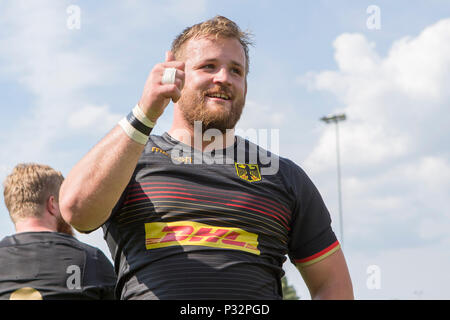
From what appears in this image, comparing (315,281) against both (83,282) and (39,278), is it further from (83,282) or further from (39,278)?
(39,278)

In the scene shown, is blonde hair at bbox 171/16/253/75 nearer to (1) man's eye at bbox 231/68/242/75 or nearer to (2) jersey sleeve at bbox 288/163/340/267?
(1) man's eye at bbox 231/68/242/75

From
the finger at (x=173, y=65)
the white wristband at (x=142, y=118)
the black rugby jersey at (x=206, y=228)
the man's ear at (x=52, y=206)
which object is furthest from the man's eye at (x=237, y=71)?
the man's ear at (x=52, y=206)

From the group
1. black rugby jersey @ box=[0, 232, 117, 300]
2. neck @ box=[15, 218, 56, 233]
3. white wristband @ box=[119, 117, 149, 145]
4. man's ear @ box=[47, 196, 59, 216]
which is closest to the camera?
white wristband @ box=[119, 117, 149, 145]

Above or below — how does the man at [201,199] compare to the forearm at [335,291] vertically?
above

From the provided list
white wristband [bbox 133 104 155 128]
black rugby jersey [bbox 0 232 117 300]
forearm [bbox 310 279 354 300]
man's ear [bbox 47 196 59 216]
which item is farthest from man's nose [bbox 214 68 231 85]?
man's ear [bbox 47 196 59 216]

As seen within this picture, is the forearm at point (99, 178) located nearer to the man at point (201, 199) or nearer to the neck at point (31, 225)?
the man at point (201, 199)

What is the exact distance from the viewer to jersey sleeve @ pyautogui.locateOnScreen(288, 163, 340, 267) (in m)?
3.01

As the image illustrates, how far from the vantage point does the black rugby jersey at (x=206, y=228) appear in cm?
258

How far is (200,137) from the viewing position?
3.11 m

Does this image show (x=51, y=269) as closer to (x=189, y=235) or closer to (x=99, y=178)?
(x=189, y=235)

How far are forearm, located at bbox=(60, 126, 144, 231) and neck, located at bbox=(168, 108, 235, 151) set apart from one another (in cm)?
78

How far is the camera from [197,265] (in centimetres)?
257

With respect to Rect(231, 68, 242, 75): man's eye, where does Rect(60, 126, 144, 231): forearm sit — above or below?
below

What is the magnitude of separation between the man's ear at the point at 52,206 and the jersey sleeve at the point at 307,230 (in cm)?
209
